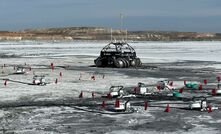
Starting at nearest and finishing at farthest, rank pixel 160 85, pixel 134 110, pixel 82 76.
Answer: pixel 134 110 < pixel 160 85 < pixel 82 76

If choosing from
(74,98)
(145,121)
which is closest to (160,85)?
(74,98)

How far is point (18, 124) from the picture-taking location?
13.8 metres

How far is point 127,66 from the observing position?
37.2 meters

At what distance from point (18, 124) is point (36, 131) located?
1.21 meters

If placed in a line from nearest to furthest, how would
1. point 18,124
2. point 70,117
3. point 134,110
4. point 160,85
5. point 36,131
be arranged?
1. point 36,131
2. point 18,124
3. point 70,117
4. point 134,110
5. point 160,85

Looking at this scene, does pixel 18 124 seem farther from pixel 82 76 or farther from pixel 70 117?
pixel 82 76

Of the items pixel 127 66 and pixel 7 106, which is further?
pixel 127 66

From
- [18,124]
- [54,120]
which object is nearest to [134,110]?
[54,120]

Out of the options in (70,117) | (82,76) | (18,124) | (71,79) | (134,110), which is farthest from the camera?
(82,76)

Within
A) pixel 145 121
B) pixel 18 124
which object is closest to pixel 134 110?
pixel 145 121

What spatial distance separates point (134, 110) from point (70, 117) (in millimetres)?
2533

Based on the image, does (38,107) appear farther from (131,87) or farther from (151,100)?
(131,87)

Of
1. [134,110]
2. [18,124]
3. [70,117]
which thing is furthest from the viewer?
[134,110]

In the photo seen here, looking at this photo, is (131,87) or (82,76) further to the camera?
(82,76)
